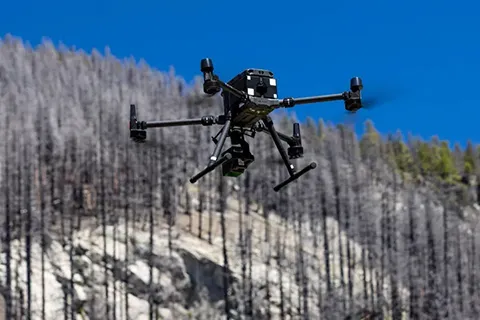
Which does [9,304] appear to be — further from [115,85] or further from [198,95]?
[115,85]

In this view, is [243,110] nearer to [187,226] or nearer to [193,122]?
[193,122]

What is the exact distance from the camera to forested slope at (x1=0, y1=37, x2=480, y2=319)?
5378 cm

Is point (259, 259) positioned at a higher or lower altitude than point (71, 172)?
lower

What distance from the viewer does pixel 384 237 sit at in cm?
6800

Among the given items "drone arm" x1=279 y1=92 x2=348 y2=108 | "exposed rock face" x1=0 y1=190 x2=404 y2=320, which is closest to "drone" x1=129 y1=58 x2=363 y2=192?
"drone arm" x1=279 y1=92 x2=348 y2=108

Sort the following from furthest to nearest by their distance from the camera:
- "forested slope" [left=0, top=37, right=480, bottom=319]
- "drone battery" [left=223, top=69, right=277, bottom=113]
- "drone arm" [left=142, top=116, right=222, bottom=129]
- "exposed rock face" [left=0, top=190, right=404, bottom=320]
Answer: "forested slope" [left=0, top=37, right=480, bottom=319], "exposed rock face" [left=0, top=190, right=404, bottom=320], "drone arm" [left=142, top=116, right=222, bottom=129], "drone battery" [left=223, top=69, right=277, bottom=113]

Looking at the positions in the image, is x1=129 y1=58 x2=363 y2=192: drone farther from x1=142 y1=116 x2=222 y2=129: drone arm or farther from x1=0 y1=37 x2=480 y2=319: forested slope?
x1=0 y1=37 x2=480 y2=319: forested slope

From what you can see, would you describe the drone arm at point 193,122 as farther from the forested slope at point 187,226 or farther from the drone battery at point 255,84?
the forested slope at point 187,226

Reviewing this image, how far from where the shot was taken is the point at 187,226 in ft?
196

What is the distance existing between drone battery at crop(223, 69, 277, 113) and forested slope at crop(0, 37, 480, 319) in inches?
1721

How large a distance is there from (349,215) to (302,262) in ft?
28.3

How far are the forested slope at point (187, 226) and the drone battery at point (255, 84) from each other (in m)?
43.7

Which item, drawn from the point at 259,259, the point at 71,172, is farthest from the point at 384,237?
the point at 71,172

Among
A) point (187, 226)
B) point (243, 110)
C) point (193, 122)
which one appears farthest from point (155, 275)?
point (243, 110)
